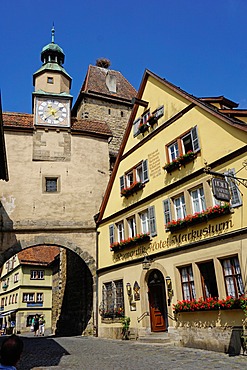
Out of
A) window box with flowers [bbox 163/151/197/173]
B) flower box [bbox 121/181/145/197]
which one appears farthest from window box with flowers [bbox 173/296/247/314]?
flower box [bbox 121/181/145/197]

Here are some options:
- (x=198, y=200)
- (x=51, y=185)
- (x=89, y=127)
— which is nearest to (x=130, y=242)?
(x=198, y=200)

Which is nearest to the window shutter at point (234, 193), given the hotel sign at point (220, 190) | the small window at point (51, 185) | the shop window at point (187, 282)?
the hotel sign at point (220, 190)

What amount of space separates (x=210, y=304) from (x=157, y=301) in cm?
353

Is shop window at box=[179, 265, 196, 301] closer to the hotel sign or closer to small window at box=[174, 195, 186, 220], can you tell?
small window at box=[174, 195, 186, 220]

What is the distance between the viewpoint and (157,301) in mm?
12758

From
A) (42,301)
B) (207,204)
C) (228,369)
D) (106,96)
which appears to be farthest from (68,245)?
(42,301)

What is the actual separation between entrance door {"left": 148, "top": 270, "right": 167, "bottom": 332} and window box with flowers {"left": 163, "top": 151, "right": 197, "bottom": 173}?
12.1 feet

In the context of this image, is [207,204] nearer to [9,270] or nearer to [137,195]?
[137,195]

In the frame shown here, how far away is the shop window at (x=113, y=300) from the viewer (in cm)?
1426

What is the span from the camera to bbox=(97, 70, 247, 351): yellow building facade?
9523mm

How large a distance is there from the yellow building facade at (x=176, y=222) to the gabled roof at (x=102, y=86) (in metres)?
14.5

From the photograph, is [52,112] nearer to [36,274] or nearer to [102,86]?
[102,86]

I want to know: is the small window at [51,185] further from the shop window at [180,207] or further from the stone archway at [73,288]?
the shop window at [180,207]

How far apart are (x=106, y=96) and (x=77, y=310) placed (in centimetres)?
1755
